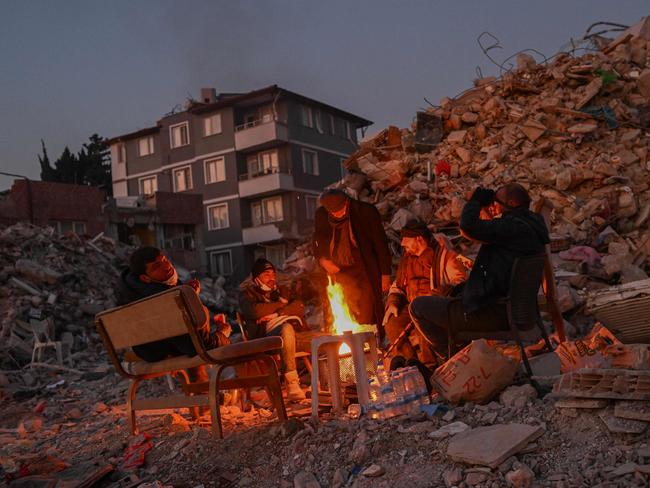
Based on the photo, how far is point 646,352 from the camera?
408cm

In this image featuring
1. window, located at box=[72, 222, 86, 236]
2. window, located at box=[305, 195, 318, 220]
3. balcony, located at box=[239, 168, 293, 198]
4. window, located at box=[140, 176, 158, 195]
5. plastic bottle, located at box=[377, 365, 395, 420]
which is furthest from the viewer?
window, located at box=[140, 176, 158, 195]

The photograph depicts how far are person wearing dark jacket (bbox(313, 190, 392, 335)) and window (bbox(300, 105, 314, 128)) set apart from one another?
30099mm

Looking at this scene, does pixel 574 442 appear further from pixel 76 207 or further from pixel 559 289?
pixel 76 207

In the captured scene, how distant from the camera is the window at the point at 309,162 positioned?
35.7m

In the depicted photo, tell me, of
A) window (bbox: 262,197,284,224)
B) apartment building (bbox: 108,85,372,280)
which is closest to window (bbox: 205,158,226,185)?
apartment building (bbox: 108,85,372,280)

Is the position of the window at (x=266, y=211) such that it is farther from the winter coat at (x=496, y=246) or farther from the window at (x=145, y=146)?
the winter coat at (x=496, y=246)

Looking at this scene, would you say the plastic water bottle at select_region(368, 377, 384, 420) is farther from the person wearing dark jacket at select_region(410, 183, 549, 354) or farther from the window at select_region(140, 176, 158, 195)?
the window at select_region(140, 176, 158, 195)

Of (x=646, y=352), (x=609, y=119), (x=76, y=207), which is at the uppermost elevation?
(x=76, y=207)

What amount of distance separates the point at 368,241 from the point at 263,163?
2975 cm

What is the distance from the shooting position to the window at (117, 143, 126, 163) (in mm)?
40781

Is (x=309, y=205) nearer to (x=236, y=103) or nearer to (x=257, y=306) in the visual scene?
(x=236, y=103)

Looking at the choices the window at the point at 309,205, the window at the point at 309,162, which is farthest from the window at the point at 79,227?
the window at the point at 309,162

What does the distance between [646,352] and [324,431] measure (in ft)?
7.10

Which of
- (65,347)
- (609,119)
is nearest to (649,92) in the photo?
(609,119)
